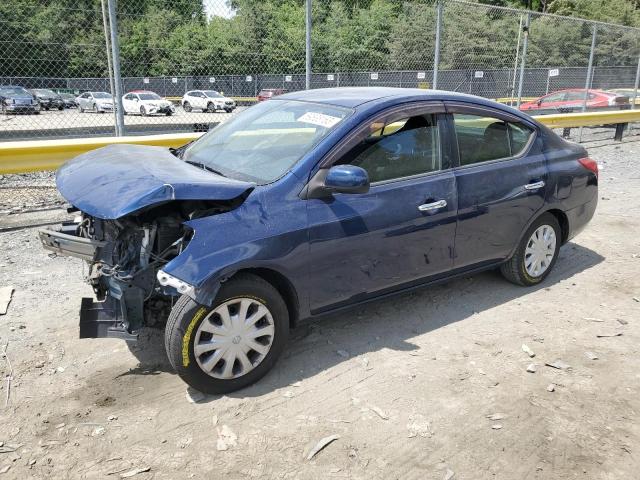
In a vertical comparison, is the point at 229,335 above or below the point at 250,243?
below

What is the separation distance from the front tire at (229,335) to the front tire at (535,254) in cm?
241

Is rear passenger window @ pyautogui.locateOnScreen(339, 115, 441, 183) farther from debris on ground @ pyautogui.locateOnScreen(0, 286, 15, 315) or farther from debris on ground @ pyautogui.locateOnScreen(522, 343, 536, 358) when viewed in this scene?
debris on ground @ pyautogui.locateOnScreen(0, 286, 15, 315)

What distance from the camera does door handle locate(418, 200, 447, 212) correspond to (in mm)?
3945

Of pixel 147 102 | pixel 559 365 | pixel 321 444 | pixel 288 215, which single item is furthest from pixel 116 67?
pixel 147 102

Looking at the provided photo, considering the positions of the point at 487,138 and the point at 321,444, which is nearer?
the point at 321,444

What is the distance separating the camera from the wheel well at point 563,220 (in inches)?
196

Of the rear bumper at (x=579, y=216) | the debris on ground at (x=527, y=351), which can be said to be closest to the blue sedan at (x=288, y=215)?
the rear bumper at (x=579, y=216)

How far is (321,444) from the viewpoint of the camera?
115 inches

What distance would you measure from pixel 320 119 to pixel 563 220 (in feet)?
8.64

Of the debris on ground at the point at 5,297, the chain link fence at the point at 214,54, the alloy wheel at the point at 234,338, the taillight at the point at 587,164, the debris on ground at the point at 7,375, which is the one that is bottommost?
the debris on ground at the point at 7,375

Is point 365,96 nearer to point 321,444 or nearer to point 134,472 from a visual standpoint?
point 321,444

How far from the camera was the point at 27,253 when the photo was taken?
547cm

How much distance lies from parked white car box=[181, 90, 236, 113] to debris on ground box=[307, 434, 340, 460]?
33.9ft

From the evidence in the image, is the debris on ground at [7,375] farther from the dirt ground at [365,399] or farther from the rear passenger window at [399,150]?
the rear passenger window at [399,150]
